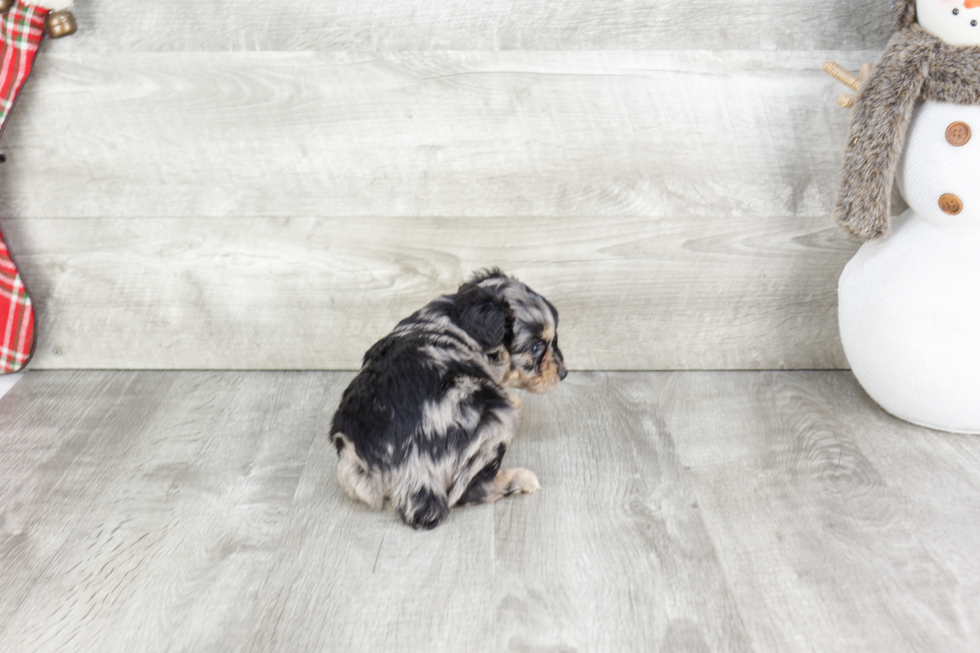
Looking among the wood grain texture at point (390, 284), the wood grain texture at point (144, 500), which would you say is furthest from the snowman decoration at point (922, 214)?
the wood grain texture at point (144, 500)

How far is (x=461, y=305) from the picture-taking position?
1902 millimetres

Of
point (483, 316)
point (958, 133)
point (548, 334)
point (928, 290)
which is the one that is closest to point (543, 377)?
point (548, 334)

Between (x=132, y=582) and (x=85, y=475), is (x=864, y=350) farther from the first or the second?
(x=85, y=475)

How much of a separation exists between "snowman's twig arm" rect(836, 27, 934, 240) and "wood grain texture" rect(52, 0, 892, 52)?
288 mm

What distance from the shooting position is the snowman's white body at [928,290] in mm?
1891

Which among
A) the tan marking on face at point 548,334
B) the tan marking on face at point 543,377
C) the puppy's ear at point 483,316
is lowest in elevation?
the tan marking on face at point 543,377

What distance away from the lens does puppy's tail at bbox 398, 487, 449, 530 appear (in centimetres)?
175

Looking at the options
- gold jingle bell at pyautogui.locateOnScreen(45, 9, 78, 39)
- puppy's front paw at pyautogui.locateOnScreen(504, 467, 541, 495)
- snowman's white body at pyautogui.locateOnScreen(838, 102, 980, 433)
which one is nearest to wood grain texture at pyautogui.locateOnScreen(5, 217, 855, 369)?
snowman's white body at pyautogui.locateOnScreen(838, 102, 980, 433)

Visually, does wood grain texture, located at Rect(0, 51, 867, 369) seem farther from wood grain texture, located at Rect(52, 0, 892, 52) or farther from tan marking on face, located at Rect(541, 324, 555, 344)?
tan marking on face, located at Rect(541, 324, 555, 344)

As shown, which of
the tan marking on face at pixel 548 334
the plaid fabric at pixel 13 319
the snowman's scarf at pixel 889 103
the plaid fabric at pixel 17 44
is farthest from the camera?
the plaid fabric at pixel 13 319

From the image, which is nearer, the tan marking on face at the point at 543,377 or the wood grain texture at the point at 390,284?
the tan marking on face at the point at 543,377

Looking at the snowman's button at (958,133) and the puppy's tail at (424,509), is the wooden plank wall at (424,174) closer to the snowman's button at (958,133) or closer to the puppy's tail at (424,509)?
the snowman's button at (958,133)

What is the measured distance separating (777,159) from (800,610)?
4.20 ft

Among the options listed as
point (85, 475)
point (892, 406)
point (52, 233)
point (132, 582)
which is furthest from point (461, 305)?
point (52, 233)
